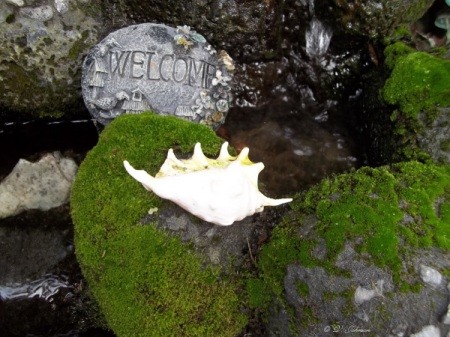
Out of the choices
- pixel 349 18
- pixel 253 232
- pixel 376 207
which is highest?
pixel 349 18

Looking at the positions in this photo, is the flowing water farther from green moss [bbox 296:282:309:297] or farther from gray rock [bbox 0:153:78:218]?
green moss [bbox 296:282:309:297]

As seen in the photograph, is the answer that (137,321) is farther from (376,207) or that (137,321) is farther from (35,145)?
(35,145)

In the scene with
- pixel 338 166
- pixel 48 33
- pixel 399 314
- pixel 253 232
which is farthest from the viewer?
pixel 338 166

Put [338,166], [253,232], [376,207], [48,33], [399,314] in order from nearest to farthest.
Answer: [399,314]
[376,207]
[253,232]
[48,33]
[338,166]

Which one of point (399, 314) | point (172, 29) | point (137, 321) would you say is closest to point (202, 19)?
point (172, 29)

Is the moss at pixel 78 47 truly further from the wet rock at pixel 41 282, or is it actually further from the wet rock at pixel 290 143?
the wet rock at pixel 290 143

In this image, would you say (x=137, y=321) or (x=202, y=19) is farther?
(x=202, y=19)

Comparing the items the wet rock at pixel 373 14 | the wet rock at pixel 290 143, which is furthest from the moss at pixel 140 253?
the wet rock at pixel 373 14
